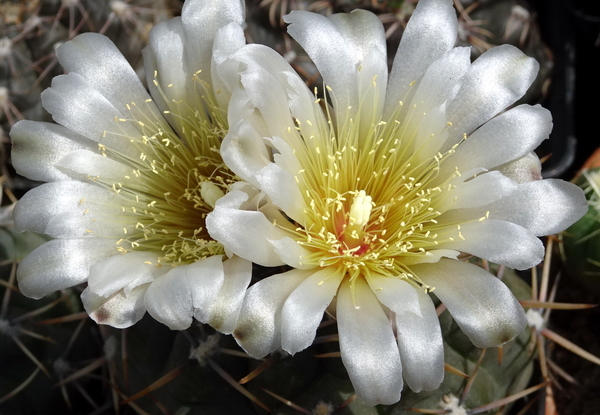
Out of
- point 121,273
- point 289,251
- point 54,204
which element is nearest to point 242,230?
point 289,251

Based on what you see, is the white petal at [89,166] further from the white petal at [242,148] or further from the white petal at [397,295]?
the white petal at [397,295]

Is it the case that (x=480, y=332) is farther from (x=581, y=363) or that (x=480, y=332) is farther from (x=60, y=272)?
(x=581, y=363)

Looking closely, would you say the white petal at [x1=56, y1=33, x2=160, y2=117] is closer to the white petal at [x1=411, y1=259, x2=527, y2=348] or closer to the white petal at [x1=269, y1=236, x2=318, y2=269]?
the white petal at [x1=269, y1=236, x2=318, y2=269]

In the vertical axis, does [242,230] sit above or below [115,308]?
above

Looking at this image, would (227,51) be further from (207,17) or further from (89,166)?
(89,166)

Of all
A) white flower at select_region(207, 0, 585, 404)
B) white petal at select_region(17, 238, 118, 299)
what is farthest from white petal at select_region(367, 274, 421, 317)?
white petal at select_region(17, 238, 118, 299)

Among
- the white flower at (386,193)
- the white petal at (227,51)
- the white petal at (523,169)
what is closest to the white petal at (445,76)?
the white flower at (386,193)
